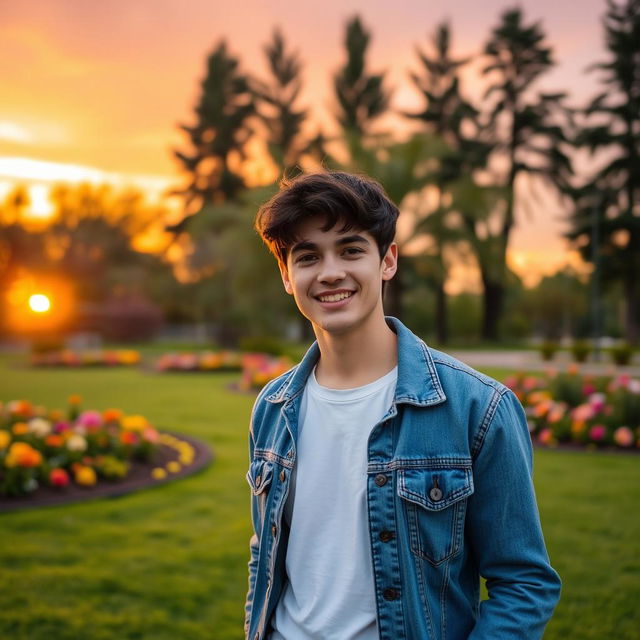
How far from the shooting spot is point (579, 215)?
33438 millimetres

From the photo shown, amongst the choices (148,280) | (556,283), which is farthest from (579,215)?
(148,280)

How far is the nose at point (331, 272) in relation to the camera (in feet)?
5.85

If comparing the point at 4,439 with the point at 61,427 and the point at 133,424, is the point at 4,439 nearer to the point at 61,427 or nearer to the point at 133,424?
the point at 61,427

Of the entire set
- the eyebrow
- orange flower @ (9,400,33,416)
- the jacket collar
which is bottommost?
orange flower @ (9,400,33,416)

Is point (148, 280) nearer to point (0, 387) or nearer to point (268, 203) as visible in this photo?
point (0, 387)

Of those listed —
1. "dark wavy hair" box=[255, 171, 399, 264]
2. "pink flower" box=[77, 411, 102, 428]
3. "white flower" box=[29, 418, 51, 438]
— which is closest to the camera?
"dark wavy hair" box=[255, 171, 399, 264]

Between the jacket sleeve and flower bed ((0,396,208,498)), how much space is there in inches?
206

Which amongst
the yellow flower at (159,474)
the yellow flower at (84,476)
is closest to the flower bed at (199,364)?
the yellow flower at (159,474)

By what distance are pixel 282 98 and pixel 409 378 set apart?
38586mm

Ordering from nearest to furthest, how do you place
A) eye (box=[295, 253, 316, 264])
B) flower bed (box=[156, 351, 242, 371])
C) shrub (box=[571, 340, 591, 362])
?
1. eye (box=[295, 253, 316, 264])
2. flower bed (box=[156, 351, 242, 371])
3. shrub (box=[571, 340, 591, 362])

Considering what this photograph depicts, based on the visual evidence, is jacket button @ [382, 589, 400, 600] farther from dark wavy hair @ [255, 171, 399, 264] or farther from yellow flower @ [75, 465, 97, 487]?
yellow flower @ [75, 465, 97, 487]

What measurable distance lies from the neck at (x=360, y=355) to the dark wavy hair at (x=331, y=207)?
0.75ft

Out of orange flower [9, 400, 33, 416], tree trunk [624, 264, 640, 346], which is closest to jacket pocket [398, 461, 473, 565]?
orange flower [9, 400, 33, 416]

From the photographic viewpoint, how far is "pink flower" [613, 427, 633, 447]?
7.77 meters
